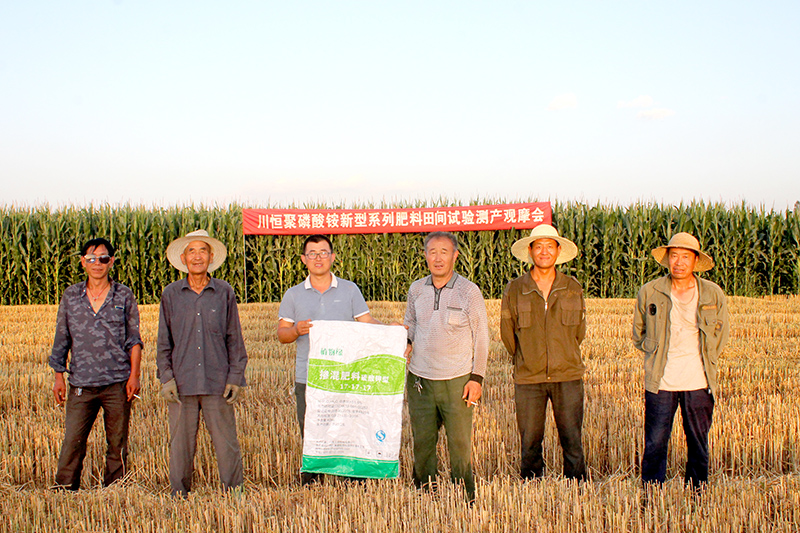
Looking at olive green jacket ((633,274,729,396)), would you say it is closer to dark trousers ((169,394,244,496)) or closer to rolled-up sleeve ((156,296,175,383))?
dark trousers ((169,394,244,496))

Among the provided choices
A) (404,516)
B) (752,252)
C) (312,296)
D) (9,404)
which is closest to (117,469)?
(312,296)

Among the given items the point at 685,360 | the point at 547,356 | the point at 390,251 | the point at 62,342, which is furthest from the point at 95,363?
the point at 390,251

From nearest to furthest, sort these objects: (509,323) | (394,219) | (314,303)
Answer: (314,303) < (509,323) < (394,219)

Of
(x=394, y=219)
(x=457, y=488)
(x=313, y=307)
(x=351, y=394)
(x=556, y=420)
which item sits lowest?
(x=457, y=488)

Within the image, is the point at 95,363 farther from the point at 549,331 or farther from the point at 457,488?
the point at 549,331

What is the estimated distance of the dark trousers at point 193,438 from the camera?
13.6 ft

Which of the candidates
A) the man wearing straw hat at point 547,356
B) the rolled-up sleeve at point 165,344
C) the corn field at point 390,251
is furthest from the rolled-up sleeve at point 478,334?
the corn field at point 390,251

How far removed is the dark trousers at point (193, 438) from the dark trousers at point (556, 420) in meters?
2.05

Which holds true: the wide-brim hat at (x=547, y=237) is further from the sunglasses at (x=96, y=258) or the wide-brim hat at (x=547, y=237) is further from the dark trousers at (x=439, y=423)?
the sunglasses at (x=96, y=258)

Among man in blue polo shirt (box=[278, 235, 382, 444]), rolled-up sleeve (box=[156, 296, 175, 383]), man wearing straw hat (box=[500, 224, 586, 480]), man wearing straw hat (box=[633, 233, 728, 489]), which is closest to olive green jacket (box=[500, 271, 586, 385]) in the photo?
man wearing straw hat (box=[500, 224, 586, 480])

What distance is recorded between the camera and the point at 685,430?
162 inches

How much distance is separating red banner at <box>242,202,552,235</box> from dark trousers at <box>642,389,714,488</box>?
13.6 metres

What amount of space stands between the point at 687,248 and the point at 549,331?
3.51 ft

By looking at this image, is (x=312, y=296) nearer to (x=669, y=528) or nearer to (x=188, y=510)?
(x=188, y=510)
